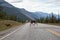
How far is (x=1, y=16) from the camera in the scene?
175250 mm

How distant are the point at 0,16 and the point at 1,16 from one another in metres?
1.95

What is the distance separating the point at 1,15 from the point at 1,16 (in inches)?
84.2

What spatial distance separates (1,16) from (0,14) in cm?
263

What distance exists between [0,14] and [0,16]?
1.52 meters

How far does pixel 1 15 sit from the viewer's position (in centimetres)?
17325

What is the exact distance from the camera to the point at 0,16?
173 metres

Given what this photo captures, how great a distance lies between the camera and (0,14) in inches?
6816

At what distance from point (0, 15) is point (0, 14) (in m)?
2.40

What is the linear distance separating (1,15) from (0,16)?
108 cm

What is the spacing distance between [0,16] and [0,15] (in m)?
2.62
